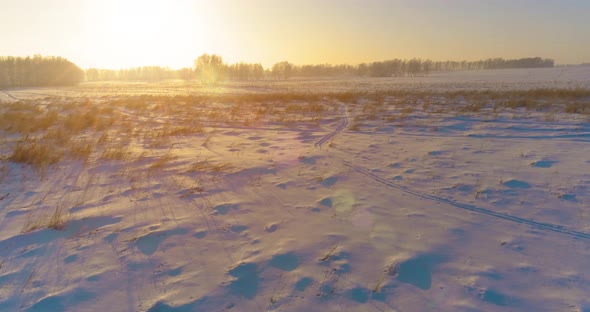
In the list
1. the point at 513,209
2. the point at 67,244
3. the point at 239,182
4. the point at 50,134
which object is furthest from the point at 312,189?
the point at 50,134

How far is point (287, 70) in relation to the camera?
112 meters

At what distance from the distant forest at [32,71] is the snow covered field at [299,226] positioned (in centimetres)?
9804

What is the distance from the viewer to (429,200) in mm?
5137

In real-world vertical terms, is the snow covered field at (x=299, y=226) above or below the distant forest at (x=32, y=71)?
below

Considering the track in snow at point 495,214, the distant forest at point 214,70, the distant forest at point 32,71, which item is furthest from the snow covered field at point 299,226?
the distant forest at point 32,71

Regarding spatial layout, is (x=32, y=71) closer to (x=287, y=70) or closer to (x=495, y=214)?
Answer: (x=287, y=70)

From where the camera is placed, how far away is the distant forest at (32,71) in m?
81.4

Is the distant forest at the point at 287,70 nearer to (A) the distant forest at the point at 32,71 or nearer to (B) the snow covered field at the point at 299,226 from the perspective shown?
(A) the distant forest at the point at 32,71

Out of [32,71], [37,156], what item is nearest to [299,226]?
[37,156]

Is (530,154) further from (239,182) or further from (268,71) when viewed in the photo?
(268,71)

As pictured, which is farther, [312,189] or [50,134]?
[50,134]

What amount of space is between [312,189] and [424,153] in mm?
3625

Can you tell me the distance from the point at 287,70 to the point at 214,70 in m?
32.4

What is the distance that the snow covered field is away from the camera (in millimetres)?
3111
